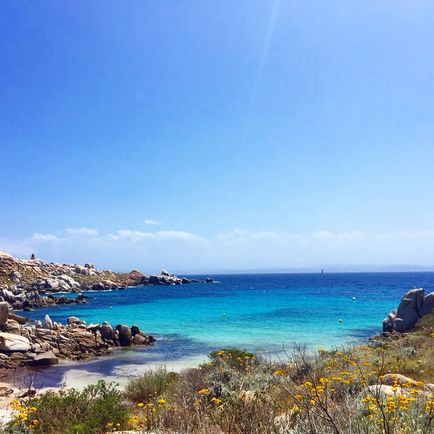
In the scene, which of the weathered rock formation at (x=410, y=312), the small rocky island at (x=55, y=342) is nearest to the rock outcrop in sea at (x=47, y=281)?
the small rocky island at (x=55, y=342)

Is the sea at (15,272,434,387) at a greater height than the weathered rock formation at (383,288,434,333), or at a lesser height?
lesser

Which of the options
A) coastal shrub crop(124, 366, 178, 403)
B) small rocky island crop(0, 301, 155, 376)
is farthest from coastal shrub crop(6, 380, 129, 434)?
small rocky island crop(0, 301, 155, 376)

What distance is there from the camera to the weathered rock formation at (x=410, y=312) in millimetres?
29438

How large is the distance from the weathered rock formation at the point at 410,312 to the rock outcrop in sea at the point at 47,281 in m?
41.3

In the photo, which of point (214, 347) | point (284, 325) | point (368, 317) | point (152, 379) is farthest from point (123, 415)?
point (368, 317)

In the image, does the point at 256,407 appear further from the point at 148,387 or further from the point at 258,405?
the point at 148,387

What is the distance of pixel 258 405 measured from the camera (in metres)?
5.96

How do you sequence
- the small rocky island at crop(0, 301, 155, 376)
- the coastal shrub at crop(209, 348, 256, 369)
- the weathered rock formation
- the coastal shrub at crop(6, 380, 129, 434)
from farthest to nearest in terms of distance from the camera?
the weathered rock formation < the small rocky island at crop(0, 301, 155, 376) < the coastal shrub at crop(209, 348, 256, 369) < the coastal shrub at crop(6, 380, 129, 434)

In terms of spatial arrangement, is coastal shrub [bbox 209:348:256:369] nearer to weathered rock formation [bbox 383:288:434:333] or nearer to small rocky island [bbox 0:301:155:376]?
small rocky island [bbox 0:301:155:376]

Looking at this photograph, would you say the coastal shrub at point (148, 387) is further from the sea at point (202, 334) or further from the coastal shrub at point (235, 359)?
the sea at point (202, 334)

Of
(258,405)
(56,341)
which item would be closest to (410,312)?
(56,341)

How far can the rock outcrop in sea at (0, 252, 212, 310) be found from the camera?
54.9 meters

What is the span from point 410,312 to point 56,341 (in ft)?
86.1

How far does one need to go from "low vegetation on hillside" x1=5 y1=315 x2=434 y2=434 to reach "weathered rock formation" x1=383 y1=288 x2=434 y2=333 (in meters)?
18.5
